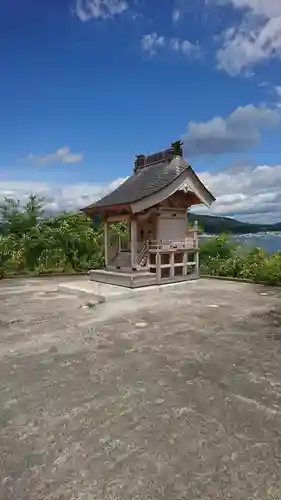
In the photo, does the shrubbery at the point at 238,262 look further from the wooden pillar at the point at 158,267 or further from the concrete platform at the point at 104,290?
the wooden pillar at the point at 158,267

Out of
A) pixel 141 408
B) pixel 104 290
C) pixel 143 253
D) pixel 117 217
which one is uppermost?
pixel 117 217

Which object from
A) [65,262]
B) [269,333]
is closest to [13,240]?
[65,262]

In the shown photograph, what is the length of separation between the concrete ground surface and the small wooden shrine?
12.6 ft

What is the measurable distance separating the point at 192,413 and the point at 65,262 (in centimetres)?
1105

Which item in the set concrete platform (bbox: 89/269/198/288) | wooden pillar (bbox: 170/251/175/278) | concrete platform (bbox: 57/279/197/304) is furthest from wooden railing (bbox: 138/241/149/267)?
concrete platform (bbox: 57/279/197/304)

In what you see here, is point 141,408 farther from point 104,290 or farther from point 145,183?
point 145,183

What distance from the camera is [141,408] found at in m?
3.22

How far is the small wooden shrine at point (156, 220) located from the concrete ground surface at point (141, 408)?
12.6 feet

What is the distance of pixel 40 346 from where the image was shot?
498 cm

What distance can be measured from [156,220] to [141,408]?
7683mm

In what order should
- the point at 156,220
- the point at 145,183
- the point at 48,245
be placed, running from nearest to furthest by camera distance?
the point at 156,220, the point at 145,183, the point at 48,245

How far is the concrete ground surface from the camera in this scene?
2.29 m

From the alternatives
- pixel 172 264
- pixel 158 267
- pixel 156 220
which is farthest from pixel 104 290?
pixel 156 220

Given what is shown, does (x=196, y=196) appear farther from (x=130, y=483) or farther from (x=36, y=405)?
(x=130, y=483)
